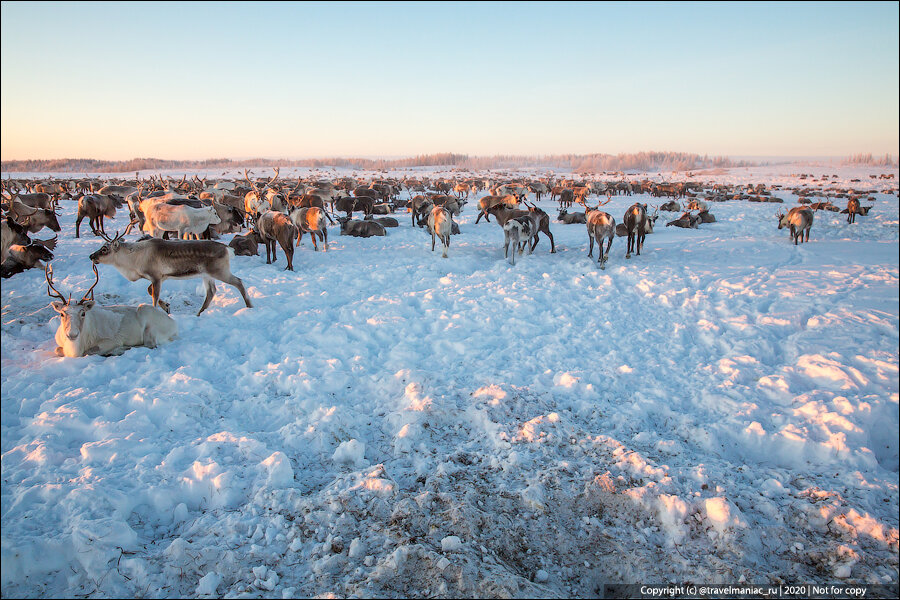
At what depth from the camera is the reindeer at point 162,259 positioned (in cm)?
704

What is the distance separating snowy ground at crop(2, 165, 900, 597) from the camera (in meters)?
2.93

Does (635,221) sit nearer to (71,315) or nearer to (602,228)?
(602,228)

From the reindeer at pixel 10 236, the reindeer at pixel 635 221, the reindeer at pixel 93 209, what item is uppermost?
the reindeer at pixel 93 209

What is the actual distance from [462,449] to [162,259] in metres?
6.10

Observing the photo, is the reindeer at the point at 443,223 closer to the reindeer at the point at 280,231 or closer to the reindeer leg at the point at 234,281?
the reindeer at the point at 280,231

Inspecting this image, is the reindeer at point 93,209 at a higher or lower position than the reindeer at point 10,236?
higher

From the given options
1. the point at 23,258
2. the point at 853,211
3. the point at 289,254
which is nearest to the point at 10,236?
the point at 23,258

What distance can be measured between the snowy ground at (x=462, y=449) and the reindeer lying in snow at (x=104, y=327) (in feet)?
0.91

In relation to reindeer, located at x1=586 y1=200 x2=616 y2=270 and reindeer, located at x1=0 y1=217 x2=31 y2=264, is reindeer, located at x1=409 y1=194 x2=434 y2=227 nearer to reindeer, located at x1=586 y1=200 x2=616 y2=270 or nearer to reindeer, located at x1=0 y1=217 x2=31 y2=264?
reindeer, located at x1=586 y1=200 x2=616 y2=270

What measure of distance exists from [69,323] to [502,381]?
5.52 metres

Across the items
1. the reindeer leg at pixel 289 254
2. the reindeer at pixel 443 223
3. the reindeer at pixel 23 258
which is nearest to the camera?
the reindeer at pixel 23 258

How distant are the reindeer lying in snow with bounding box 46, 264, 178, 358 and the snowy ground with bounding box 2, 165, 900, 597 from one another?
28 centimetres

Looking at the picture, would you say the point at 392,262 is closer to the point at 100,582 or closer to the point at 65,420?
the point at 65,420

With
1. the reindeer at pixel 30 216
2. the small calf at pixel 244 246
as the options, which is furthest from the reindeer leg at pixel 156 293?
the reindeer at pixel 30 216
